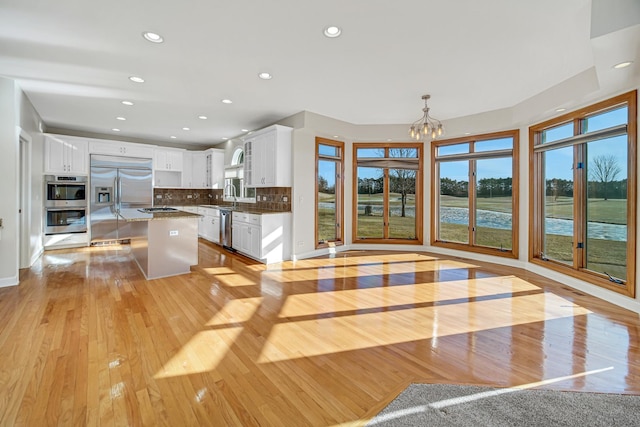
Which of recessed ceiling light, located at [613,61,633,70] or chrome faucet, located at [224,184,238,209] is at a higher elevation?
recessed ceiling light, located at [613,61,633,70]

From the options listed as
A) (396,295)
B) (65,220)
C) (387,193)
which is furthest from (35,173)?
(387,193)

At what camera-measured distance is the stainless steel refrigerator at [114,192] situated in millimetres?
6586

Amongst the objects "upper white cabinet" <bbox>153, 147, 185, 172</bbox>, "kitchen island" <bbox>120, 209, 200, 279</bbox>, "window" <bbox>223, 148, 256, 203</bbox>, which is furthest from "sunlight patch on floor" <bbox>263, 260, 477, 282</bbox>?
"upper white cabinet" <bbox>153, 147, 185, 172</bbox>

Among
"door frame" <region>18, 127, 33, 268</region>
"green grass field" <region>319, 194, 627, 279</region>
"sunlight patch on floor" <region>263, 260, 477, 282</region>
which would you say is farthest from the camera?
"door frame" <region>18, 127, 33, 268</region>

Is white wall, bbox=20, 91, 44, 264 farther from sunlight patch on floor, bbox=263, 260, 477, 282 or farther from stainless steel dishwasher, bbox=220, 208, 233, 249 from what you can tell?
sunlight patch on floor, bbox=263, 260, 477, 282

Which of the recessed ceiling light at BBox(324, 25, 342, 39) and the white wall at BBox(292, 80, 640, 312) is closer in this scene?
the recessed ceiling light at BBox(324, 25, 342, 39)

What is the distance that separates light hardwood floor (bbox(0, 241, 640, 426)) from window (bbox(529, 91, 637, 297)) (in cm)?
58

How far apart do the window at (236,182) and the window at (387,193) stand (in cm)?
251

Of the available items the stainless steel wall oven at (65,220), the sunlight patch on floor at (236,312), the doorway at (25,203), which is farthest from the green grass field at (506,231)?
the stainless steel wall oven at (65,220)

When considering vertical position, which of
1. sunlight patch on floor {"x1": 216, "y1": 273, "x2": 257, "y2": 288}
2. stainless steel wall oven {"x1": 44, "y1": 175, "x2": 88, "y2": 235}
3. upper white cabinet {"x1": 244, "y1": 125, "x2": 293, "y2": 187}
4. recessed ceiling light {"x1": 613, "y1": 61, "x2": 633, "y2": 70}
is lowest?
sunlight patch on floor {"x1": 216, "y1": 273, "x2": 257, "y2": 288}

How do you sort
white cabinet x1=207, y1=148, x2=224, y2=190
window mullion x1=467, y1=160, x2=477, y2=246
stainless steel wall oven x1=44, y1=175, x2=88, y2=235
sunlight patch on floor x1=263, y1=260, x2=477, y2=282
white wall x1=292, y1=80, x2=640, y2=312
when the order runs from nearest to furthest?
1. white wall x1=292, y1=80, x2=640, y2=312
2. sunlight patch on floor x1=263, y1=260, x2=477, y2=282
3. window mullion x1=467, y1=160, x2=477, y2=246
4. stainless steel wall oven x1=44, y1=175, x2=88, y2=235
5. white cabinet x1=207, y1=148, x2=224, y2=190

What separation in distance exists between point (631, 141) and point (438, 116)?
2.75 meters

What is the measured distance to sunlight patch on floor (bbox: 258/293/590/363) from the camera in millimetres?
2418

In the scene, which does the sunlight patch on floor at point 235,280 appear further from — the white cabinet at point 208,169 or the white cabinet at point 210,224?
the white cabinet at point 208,169
